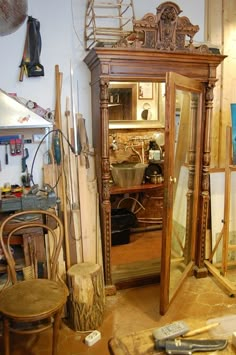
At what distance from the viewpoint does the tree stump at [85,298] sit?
7.44 feet

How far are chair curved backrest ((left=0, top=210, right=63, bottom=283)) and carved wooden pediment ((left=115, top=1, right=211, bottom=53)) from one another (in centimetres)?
146

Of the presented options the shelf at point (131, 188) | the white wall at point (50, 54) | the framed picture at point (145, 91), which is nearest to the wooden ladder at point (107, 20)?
the white wall at point (50, 54)

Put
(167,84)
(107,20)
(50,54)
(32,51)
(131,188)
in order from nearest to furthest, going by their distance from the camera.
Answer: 1. (167,84)
2. (32,51)
3. (50,54)
4. (107,20)
5. (131,188)

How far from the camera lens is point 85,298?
7.49ft

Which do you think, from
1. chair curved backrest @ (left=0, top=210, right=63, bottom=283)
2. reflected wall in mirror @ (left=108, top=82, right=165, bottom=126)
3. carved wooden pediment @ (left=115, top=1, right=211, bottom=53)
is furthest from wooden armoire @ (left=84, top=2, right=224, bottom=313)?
reflected wall in mirror @ (left=108, top=82, right=165, bottom=126)

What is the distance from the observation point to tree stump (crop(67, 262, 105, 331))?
2.27 meters

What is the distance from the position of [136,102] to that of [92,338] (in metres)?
2.79

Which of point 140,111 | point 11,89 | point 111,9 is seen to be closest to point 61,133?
point 11,89

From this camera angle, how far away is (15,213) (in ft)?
7.26

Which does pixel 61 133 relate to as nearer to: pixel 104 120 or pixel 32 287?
pixel 104 120

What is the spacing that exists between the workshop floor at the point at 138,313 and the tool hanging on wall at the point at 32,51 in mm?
2040

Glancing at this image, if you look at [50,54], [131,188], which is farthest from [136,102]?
[50,54]

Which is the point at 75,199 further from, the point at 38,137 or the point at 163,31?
the point at 163,31

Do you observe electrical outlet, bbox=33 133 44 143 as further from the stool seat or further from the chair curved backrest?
the stool seat
